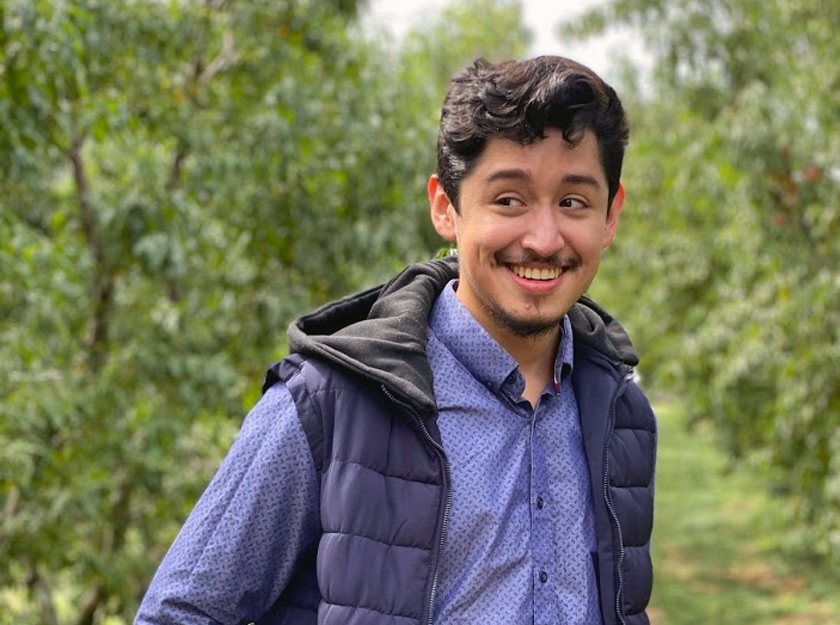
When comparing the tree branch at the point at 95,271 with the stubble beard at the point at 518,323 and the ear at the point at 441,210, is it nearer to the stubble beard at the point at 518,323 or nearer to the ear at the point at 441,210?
the ear at the point at 441,210

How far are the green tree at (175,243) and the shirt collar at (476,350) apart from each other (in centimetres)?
266

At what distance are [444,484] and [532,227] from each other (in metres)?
0.39

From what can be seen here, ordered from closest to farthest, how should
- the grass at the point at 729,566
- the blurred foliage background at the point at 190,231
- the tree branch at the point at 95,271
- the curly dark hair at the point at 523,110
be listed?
the curly dark hair at the point at 523,110 < the blurred foliage background at the point at 190,231 < the tree branch at the point at 95,271 < the grass at the point at 729,566

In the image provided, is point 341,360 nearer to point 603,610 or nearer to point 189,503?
point 603,610

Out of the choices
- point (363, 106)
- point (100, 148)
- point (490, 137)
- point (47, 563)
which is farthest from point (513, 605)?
point (100, 148)

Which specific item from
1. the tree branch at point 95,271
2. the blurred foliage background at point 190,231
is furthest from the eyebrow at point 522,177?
the tree branch at point 95,271

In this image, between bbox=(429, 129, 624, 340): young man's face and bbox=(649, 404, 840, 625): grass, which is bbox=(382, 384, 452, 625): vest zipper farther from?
bbox=(649, 404, 840, 625): grass

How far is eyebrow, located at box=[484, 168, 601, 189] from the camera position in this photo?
5.78 ft

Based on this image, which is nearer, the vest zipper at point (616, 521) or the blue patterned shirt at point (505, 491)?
the blue patterned shirt at point (505, 491)

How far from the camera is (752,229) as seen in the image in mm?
7539

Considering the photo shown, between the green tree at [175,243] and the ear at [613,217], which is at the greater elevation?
the green tree at [175,243]

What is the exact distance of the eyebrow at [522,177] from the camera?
5.78 ft

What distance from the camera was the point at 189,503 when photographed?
18.7 feet

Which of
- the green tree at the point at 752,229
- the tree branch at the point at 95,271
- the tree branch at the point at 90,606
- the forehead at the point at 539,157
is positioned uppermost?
the green tree at the point at 752,229
